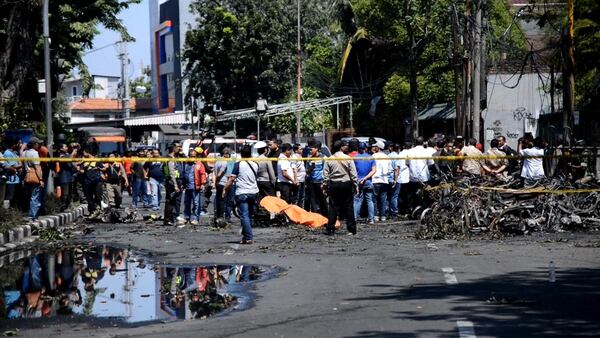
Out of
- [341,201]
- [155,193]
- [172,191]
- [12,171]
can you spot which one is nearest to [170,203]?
[172,191]

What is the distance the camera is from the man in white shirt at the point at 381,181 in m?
22.6

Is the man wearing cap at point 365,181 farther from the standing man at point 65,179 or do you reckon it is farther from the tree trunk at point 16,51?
the tree trunk at point 16,51

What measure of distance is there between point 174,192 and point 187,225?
808mm

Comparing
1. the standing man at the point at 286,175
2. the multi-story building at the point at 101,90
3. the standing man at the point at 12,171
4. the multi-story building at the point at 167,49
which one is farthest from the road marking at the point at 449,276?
the multi-story building at the point at 101,90

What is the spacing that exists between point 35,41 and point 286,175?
524 inches

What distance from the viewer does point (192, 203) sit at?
22.7 meters

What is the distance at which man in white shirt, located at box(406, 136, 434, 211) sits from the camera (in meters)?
22.9

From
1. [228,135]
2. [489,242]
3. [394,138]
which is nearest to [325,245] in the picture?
[489,242]

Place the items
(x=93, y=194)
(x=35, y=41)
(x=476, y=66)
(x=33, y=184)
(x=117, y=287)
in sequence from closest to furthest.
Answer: (x=117, y=287) → (x=33, y=184) → (x=93, y=194) → (x=476, y=66) → (x=35, y=41)

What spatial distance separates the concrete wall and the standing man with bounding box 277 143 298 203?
16813mm

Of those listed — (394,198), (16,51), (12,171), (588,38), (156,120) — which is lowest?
(394,198)

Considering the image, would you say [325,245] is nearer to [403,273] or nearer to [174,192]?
[403,273]

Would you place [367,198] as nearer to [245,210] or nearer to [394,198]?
[394,198]

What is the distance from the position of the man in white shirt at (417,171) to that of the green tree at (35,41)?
11.9 metres
